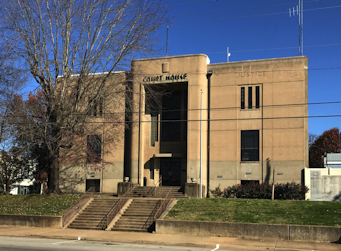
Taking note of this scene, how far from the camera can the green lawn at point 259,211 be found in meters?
19.5

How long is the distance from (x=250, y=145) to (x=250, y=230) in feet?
49.0

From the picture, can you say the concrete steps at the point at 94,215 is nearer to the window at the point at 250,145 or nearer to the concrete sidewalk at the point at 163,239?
the concrete sidewalk at the point at 163,239

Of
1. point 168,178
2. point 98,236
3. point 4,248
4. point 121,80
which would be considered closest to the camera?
point 4,248

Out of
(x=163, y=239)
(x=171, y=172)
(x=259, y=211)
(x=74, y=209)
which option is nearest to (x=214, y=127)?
(x=171, y=172)

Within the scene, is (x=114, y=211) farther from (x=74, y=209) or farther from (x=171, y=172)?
(x=171, y=172)

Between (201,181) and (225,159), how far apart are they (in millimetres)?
3398

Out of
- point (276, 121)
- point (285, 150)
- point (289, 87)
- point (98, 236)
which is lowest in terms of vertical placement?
point (98, 236)

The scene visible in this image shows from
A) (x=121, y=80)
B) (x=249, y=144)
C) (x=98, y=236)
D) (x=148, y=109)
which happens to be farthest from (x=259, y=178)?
(x=98, y=236)

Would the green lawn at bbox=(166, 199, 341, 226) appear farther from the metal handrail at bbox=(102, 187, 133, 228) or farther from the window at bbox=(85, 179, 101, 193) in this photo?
the window at bbox=(85, 179, 101, 193)

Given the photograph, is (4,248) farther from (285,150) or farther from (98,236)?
(285,150)

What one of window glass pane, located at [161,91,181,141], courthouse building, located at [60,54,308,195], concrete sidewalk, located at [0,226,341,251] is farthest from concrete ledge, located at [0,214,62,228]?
window glass pane, located at [161,91,181,141]

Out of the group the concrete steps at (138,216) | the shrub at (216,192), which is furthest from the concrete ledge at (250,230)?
the shrub at (216,192)

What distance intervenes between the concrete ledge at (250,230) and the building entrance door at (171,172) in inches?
560

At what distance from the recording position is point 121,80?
3094cm
